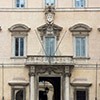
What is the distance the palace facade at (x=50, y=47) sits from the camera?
5319 centimetres

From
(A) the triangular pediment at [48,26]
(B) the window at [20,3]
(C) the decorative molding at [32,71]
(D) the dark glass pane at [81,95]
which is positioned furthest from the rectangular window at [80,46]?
(B) the window at [20,3]

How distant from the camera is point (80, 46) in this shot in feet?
177

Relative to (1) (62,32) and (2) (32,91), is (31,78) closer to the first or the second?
(2) (32,91)

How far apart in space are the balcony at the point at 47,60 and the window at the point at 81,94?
7.48 feet

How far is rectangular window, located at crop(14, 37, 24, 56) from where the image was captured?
177 feet

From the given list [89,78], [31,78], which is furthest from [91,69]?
[31,78]

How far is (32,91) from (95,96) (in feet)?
16.1

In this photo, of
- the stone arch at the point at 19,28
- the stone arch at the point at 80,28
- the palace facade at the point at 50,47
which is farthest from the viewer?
the stone arch at the point at 19,28

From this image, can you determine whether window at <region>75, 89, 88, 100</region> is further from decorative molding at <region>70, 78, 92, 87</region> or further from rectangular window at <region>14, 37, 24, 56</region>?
rectangular window at <region>14, 37, 24, 56</region>

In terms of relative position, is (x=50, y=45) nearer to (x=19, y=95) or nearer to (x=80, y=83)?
(x=80, y=83)

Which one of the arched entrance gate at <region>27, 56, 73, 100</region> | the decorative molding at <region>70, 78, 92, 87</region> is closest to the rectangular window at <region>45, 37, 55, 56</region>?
the arched entrance gate at <region>27, 56, 73, 100</region>

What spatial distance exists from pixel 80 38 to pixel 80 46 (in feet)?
2.07

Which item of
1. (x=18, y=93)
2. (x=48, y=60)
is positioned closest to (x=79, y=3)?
(x=48, y=60)

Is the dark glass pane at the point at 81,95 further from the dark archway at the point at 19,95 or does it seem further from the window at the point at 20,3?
the window at the point at 20,3
